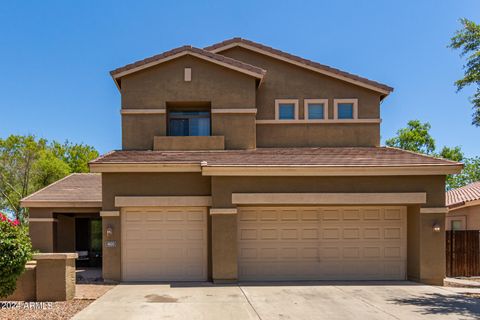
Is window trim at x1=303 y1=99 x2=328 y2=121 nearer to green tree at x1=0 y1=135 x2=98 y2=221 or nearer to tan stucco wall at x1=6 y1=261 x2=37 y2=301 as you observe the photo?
tan stucco wall at x1=6 y1=261 x2=37 y2=301

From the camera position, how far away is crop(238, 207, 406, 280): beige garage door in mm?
13617

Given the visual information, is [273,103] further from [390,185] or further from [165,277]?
[165,277]

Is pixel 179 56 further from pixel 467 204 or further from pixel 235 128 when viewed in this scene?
pixel 467 204

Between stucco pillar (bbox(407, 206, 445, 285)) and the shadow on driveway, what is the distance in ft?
4.66

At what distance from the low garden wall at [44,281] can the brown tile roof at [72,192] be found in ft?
19.6

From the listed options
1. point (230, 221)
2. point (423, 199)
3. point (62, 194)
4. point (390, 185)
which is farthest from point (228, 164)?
point (62, 194)

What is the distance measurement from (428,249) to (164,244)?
27.3 feet

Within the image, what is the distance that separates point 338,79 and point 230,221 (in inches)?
304

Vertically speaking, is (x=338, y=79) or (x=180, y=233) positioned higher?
(x=338, y=79)

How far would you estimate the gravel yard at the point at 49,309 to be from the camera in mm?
9023

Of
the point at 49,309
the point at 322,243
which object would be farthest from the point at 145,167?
the point at 322,243

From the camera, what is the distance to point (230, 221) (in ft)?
42.7

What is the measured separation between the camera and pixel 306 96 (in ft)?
55.4

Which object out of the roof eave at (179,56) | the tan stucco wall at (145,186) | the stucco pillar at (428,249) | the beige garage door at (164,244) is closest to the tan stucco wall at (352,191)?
the stucco pillar at (428,249)
